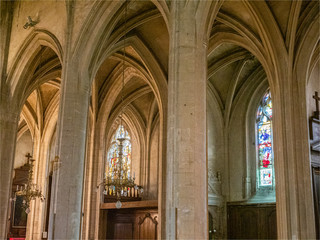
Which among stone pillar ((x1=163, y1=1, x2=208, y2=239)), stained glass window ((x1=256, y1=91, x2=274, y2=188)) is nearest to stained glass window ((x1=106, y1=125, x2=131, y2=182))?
stained glass window ((x1=256, y1=91, x2=274, y2=188))

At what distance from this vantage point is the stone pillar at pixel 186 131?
8.12 metres

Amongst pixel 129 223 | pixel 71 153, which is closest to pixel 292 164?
pixel 71 153

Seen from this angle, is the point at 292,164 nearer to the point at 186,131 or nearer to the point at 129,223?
the point at 186,131

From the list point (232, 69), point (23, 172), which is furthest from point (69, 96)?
point (23, 172)

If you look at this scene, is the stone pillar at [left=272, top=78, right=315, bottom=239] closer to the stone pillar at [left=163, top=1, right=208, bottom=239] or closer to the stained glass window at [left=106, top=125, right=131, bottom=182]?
the stone pillar at [left=163, top=1, right=208, bottom=239]

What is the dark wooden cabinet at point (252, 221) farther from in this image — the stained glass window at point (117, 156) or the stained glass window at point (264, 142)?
the stained glass window at point (117, 156)

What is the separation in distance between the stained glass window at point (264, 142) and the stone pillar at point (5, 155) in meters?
10.8

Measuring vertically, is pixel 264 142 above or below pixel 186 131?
above

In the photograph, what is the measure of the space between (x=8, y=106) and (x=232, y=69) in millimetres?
10359

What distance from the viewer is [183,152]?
8398mm

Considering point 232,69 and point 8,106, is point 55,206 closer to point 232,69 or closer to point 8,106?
point 8,106

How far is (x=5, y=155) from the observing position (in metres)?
15.7

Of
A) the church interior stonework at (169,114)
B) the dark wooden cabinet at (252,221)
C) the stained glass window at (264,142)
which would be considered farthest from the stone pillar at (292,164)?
the stained glass window at (264,142)

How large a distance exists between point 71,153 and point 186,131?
4.60 metres
